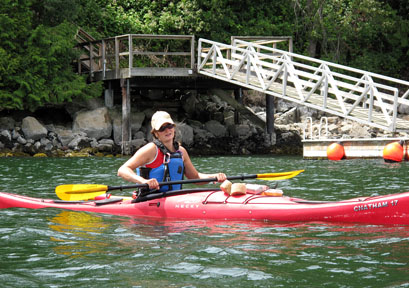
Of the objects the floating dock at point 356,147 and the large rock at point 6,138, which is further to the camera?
the large rock at point 6,138

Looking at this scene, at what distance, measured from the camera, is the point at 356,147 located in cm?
1531

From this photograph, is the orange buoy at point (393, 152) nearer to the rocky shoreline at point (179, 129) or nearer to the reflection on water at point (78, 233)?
the rocky shoreline at point (179, 129)

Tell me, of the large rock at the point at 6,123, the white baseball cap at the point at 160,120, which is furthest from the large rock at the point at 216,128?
the white baseball cap at the point at 160,120

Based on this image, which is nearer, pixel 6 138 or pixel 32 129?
pixel 6 138

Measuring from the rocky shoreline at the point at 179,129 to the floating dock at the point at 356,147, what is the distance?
325 millimetres

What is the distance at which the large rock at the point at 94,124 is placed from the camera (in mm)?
18562

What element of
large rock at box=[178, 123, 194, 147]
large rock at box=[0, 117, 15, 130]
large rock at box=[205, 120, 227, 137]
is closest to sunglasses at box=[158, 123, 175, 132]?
large rock at box=[178, 123, 194, 147]

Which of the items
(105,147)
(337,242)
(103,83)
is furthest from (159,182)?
(103,83)

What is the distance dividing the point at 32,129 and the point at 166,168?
41.1ft

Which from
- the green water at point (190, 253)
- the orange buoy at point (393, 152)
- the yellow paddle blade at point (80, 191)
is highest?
the orange buoy at point (393, 152)

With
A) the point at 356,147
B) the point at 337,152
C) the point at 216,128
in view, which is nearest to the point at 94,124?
the point at 216,128

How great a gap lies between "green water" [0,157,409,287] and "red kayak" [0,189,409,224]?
10 centimetres

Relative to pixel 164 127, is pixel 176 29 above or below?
above

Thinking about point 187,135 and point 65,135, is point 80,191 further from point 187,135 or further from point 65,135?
point 187,135
